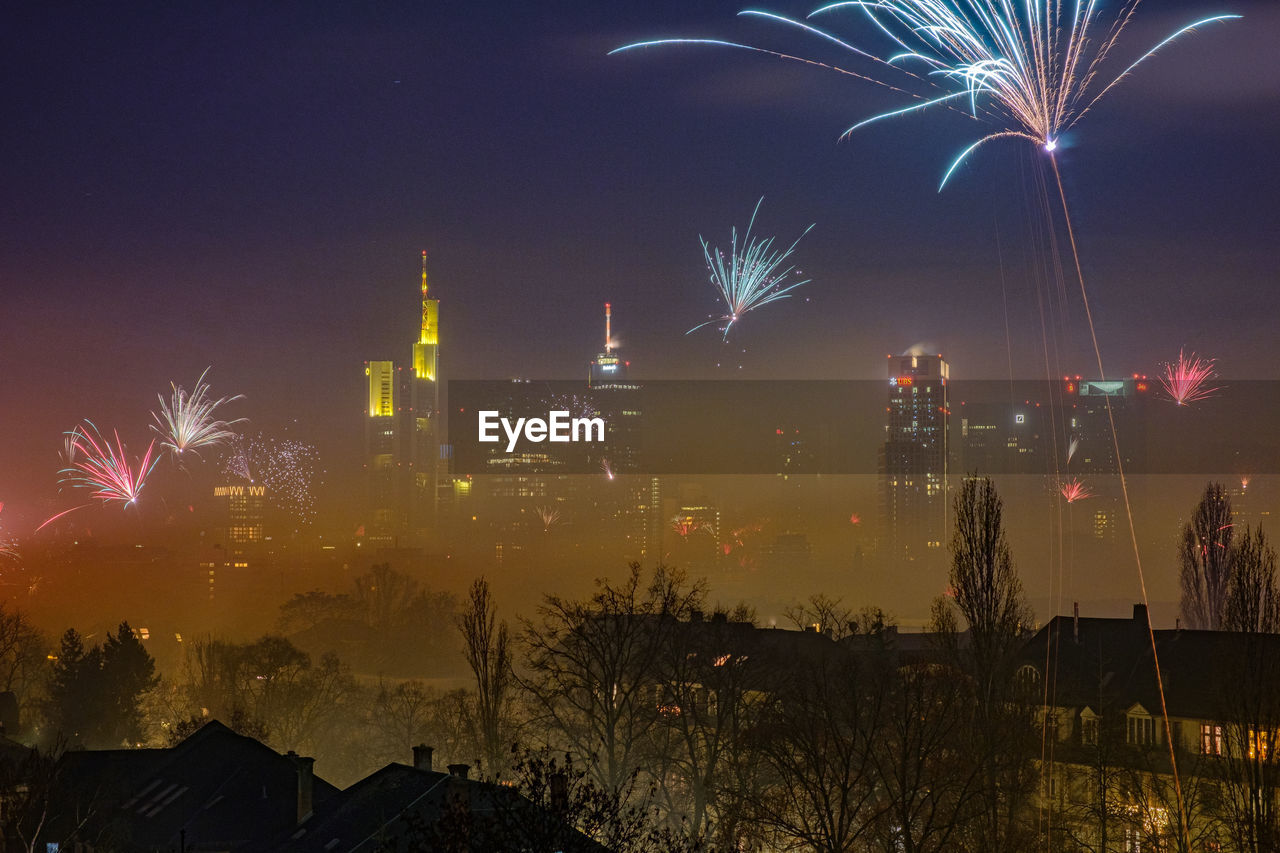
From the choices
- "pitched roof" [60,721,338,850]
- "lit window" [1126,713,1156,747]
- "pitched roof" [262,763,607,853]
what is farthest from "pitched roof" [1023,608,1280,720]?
"pitched roof" [60,721,338,850]

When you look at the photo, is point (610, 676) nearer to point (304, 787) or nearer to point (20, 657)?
point (304, 787)

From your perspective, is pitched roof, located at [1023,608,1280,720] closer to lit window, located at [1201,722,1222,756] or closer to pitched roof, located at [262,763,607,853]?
lit window, located at [1201,722,1222,756]

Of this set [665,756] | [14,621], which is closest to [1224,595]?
[665,756]

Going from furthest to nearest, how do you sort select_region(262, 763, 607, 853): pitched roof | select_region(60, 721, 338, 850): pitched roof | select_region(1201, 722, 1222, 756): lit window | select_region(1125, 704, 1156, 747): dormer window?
select_region(1125, 704, 1156, 747): dormer window
select_region(1201, 722, 1222, 756): lit window
select_region(60, 721, 338, 850): pitched roof
select_region(262, 763, 607, 853): pitched roof

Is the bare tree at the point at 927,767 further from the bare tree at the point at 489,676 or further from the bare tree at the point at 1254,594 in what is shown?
the bare tree at the point at 489,676

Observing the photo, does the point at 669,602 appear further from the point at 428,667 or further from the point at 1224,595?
the point at 428,667

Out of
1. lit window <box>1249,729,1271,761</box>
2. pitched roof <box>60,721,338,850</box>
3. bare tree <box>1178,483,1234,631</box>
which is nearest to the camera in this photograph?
lit window <box>1249,729,1271,761</box>

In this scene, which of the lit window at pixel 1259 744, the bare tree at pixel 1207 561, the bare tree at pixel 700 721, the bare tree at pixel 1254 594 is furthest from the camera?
the bare tree at pixel 1207 561

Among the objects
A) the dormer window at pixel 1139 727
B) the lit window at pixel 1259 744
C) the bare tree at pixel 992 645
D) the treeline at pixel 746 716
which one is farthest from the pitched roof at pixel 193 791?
the dormer window at pixel 1139 727
